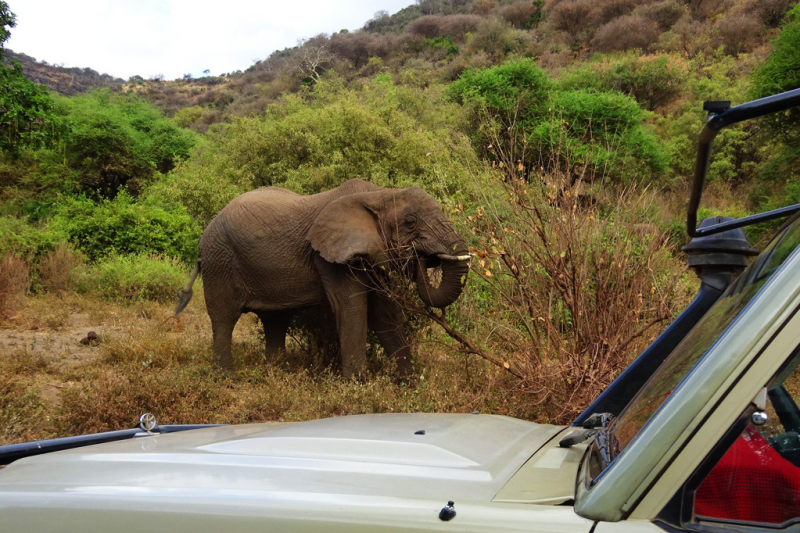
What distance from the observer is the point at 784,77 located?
37.1 feet

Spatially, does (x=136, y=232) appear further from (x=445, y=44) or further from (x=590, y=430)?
(x=445, y=44)

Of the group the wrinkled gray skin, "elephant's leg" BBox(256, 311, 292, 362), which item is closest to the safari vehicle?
the wrinkled gray skin

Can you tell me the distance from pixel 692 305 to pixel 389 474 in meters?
1.17

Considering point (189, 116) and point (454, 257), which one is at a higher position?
point (189, 116)

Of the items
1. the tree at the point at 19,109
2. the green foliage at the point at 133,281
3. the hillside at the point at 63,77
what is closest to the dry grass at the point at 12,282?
the green foliage at the point at 133,281

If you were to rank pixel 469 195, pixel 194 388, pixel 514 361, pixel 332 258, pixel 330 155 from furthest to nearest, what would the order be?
pixel 330 155
pixel 469 195
pixel 332 258
pixel 194 388
pixel 514 361

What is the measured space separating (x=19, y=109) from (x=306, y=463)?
1020 centimetres

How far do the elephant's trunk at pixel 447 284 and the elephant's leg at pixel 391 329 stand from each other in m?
0.57

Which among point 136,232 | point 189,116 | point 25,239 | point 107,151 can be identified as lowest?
point 136,232

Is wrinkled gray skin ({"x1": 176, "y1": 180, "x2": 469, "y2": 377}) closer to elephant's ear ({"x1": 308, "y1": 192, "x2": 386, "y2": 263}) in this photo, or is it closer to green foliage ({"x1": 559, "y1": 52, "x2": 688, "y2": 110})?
elephant's ear ({"x1": 308, "y1": 192, "x2": 386, "y2": 263})

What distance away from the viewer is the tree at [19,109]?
9.95 m

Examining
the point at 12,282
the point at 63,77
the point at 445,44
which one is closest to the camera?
the point at 12,282

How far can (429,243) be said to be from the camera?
7242 millimetres

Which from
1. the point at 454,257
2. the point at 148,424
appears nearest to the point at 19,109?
the point at 454,257
